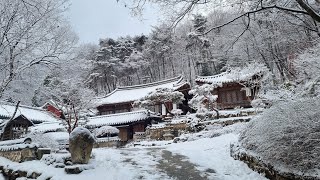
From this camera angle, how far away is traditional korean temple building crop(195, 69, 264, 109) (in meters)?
27.2

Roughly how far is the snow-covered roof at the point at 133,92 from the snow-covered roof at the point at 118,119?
2.97 m

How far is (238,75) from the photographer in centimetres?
2734

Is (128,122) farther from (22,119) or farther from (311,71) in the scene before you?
(311,71)

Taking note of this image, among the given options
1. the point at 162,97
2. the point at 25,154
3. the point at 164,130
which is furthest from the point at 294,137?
the point at 162,97

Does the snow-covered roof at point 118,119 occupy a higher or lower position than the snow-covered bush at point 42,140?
higher

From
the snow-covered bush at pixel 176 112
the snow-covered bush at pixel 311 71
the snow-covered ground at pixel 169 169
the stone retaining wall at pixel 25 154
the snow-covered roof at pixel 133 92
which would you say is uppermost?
the snow-covered roof at pixel 133 92

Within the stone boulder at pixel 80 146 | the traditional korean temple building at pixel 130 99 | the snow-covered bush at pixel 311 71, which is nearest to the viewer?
the snow-covered bush at pixel 311 71

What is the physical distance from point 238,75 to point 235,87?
12.1 feet

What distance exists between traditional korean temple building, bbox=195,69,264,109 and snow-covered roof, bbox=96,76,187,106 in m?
5.28

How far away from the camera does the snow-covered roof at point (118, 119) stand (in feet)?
99.3

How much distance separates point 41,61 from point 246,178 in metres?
9.26

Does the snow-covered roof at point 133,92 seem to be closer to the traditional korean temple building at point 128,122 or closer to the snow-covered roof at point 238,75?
the traditional korean temple building at point 128,122

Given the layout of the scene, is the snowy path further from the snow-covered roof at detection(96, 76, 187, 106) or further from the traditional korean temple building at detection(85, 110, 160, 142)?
the snow-covered roof at detection(96, 76, 187, 106)

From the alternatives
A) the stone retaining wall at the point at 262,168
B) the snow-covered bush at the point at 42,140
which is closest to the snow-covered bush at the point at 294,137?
the stone retaining wall at the point at 262,168
